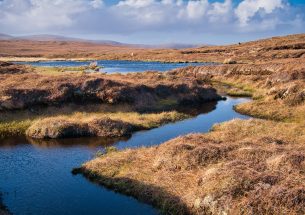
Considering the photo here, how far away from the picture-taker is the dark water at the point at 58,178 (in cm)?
2418

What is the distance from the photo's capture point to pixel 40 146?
38594 mm

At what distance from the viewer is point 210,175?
24.1m

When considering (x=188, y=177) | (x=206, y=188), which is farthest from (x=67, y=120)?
(x=206, y=188)

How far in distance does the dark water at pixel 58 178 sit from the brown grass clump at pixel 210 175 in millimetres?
1421

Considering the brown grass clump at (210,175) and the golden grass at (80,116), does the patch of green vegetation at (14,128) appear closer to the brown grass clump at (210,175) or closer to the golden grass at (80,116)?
the golden grass at (80,116)

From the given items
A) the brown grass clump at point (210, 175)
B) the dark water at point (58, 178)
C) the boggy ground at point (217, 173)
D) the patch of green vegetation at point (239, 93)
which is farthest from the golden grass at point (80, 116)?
the patch of green vegetation at point (239, 93)

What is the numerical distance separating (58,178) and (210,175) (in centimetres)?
1123

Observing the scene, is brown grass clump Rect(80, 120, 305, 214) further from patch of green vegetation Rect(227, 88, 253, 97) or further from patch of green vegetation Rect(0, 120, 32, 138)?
patch of green vegetation Rect(227, 88, 253, 97)

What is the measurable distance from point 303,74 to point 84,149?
5006cm

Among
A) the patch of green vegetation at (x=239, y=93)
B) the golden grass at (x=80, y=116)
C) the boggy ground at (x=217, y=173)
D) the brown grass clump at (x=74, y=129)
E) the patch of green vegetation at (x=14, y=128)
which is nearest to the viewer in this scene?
the boggy ground at (x=217, y=173)

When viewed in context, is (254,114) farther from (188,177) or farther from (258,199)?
(258,199)

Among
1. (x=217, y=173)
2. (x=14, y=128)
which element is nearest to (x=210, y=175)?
(x=217, y=173)

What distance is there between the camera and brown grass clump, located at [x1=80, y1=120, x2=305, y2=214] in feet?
69.1

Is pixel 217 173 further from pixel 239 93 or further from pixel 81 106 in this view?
pixel 239 93
